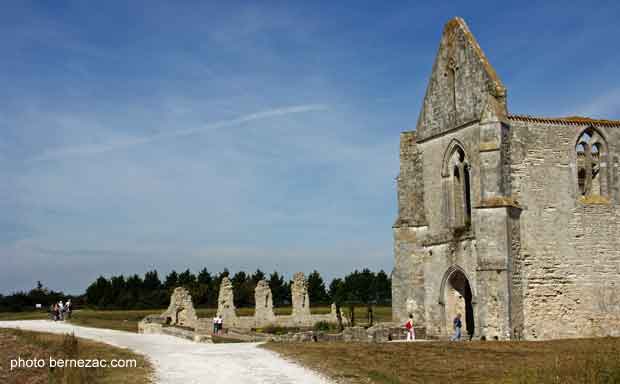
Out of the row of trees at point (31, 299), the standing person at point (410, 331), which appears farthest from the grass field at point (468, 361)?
the row of trees at point (31, 299)

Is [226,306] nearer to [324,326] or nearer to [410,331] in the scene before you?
[324,326]

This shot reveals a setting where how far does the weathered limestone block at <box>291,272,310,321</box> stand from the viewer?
143 feet

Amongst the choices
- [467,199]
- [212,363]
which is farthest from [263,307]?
[212,363]

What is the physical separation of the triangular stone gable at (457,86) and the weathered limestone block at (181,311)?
1367 cm

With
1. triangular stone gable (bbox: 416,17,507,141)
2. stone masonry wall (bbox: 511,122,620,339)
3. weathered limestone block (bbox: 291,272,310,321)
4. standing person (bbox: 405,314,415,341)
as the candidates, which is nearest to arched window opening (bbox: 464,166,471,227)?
triangular stone gable (bbox: 416,17,507,141)

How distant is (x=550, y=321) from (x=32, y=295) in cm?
4305

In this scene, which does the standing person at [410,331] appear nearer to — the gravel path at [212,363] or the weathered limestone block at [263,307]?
the gravel path at [212,363]

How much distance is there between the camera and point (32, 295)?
184 feet

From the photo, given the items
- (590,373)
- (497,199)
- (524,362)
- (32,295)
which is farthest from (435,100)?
(32,295)

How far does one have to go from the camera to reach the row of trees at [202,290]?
66.6 meters

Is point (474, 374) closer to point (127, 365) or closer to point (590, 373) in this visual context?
point (590, 373)

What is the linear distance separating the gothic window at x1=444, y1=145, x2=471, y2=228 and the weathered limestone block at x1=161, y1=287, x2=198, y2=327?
13738 millimetres

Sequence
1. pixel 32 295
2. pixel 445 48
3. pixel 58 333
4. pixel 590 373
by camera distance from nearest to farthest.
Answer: pixel 590 373, pixel 58 333, pixel 445 48, pixel 32 295

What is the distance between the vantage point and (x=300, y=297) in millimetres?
43781
